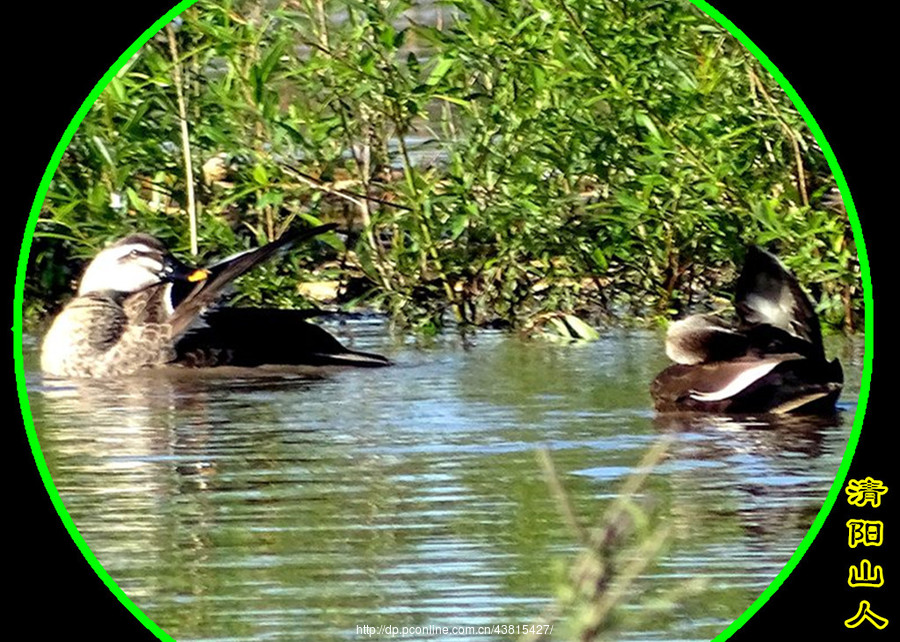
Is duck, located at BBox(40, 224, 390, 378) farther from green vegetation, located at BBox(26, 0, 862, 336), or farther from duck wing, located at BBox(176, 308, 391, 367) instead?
green vegetation, located at BBox(26, 0, 862, 336)

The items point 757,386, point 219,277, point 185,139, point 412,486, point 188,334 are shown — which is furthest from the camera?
point 185,139

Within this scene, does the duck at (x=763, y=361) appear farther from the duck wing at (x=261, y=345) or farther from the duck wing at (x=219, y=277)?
the duck wing at (x=219, y=277)

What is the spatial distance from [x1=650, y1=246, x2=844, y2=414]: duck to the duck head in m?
2.78

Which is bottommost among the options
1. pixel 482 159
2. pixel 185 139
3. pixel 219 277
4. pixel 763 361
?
pixel 763 361

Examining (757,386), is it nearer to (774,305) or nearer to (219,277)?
(774,305)

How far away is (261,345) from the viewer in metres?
11.0

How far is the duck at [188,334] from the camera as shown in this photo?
11.0 meters

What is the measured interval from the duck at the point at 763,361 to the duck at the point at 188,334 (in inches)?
74.4

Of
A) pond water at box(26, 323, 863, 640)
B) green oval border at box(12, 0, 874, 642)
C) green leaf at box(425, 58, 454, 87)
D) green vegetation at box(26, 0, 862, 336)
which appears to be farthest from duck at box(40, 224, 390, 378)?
green oval border at box(12, 0, 874, 642)

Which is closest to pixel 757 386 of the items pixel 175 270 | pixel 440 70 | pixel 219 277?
pixel 440 70

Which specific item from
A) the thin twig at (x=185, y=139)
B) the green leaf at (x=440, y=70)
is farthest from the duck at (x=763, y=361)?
the thin twig at (x=185, y=139)

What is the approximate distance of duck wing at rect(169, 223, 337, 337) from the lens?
1077 centimetres

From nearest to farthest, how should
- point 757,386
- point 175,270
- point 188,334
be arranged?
point 757,386 < point 188,334 < point 175,270

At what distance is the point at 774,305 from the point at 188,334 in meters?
2.99
